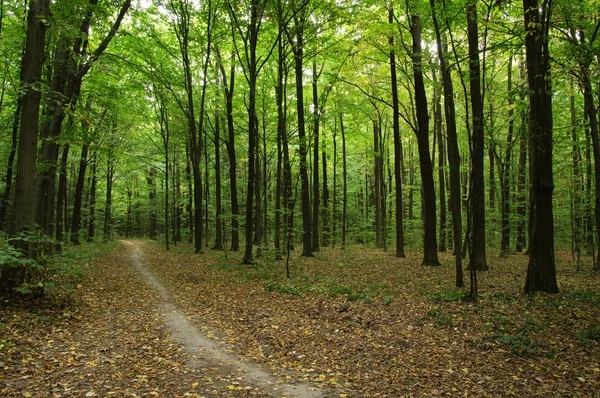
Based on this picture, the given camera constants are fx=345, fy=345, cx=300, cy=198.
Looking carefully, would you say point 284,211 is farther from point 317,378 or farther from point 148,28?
point 148,28

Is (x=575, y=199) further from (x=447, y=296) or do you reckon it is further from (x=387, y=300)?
(x=387, y=300)

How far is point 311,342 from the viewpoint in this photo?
21.5 ft

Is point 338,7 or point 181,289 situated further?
point 338,7

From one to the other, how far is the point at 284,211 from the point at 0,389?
884 centimetres

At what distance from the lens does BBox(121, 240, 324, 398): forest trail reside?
4789 mm

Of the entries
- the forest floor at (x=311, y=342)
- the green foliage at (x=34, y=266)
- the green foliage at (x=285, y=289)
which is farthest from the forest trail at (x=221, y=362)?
the green foliage at (x=285, y=289)

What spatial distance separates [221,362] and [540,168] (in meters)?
7.90

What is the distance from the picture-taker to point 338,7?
14.2 meters

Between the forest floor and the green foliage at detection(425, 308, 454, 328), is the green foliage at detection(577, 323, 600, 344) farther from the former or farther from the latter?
the green foliage at detection(425, 308, 454, 328)

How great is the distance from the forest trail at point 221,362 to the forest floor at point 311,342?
3 cm

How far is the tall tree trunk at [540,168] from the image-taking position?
785 cm

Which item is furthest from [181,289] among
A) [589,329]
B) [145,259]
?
[589,329]

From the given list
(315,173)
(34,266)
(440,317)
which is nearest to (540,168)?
(440,317)

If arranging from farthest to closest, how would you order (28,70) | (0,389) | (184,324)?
1. (184,324)
2. (28,70)
3. (0,389)
